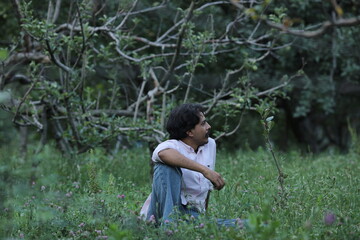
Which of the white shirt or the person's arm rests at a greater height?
the person's arm

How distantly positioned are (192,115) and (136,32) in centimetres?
600

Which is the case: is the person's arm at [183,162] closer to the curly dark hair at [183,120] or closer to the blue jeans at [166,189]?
the blue jeans at [166,189]

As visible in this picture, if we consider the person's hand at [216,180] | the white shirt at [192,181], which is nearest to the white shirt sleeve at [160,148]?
the white shirt at [192,181]

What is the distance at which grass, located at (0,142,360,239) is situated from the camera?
372 cm

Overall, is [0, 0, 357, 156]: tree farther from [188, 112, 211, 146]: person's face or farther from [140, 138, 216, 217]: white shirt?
[140, 138, 216, 217]: white shirt

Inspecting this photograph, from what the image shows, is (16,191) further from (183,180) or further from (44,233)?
(183,180)

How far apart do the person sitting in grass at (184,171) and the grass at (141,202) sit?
17 centimetres

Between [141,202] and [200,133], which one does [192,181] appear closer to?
[200,133]

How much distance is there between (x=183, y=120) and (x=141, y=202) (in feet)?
4.35

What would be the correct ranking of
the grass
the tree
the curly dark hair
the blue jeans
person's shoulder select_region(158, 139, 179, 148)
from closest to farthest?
the grass < the blue jeans < person's shoulder select_region(158, 139, 179, 148) < the curly dark hair < the tree

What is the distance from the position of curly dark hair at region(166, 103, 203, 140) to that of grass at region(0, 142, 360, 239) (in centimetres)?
65

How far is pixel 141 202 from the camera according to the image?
625cm

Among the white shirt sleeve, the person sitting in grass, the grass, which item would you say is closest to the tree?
the grass

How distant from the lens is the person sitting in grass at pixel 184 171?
15.9 feet
